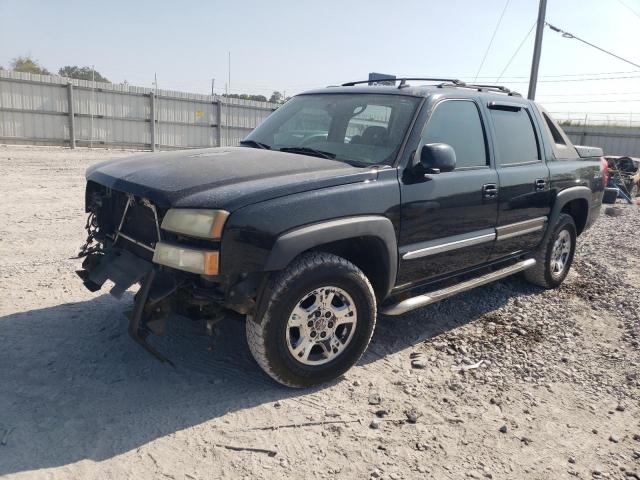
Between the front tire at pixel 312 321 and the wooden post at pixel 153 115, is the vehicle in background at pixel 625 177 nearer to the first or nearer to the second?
the front tire at pixel 312 321

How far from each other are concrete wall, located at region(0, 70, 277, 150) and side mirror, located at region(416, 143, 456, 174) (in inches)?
559

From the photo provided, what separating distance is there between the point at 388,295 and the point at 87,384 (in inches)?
78.8

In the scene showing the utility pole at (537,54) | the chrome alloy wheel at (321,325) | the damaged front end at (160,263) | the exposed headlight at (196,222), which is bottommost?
the chrome alloy wheel at (321,325)

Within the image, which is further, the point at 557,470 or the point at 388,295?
the point at 388,295

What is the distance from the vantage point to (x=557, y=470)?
274 centimetres

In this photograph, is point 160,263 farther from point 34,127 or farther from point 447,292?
point 34,127

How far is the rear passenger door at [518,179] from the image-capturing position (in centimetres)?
445

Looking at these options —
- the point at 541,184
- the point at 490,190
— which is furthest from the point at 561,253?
the point at 490,190

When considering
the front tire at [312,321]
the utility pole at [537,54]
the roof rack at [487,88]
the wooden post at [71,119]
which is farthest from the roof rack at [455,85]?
the wooden post at [71,119]

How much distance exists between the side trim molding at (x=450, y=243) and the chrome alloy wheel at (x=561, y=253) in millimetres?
1500

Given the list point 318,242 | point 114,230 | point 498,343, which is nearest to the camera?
point 318,242

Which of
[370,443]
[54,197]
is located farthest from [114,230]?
[54,197]

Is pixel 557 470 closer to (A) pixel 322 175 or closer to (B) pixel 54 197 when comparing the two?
(A) pixel 322 175

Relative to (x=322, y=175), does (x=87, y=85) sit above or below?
above
